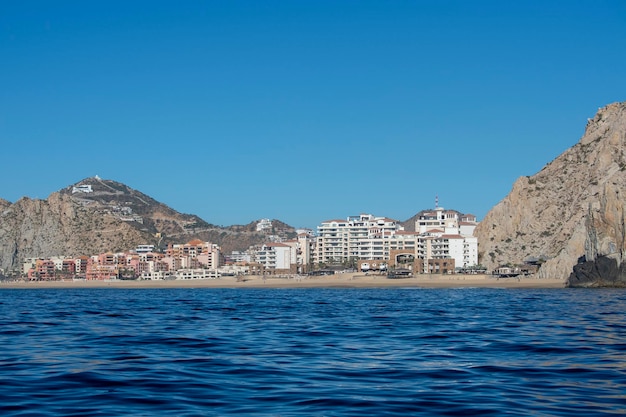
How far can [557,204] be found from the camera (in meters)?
169

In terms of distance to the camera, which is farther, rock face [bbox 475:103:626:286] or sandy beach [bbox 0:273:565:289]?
rock face [bbox 475:103:626:286]

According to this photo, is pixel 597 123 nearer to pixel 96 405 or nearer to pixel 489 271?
pixel 489 271

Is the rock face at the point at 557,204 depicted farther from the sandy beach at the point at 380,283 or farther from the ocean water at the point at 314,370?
the ocean water at the point at 314,370

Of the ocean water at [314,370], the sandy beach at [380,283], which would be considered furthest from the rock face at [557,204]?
the ocean water at [314,370]

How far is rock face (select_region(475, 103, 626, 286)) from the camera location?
145750 mm

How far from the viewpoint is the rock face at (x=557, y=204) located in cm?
14575

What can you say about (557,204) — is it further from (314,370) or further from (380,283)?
(314,370)

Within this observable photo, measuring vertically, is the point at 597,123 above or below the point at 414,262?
above

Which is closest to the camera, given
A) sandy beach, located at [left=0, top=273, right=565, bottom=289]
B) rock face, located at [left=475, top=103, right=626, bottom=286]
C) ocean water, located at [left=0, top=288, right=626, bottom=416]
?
ocean water, located at [left=0, top=288, right=626, bottom=416]

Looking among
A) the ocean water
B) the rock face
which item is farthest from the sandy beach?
the ocean water

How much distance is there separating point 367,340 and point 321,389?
10687 mm

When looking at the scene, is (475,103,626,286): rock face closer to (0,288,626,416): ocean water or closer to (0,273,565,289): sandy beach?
(0,273,565,289): sandy beach

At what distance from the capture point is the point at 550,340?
1032 inches

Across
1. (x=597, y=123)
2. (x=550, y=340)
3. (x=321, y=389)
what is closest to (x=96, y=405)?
(x=321, y=389)
